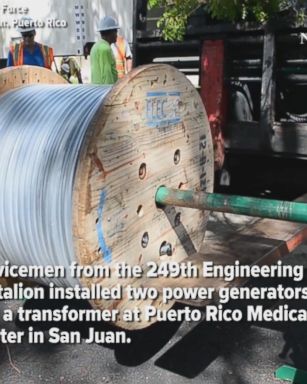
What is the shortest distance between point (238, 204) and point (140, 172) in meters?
0.47

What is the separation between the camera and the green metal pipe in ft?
7.84

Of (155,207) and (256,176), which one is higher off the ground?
(155,207)

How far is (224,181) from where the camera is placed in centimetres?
484

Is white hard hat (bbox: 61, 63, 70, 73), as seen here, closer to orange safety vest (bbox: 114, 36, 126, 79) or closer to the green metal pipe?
orange safety vest (bbox: 114, 36, 126, 79)

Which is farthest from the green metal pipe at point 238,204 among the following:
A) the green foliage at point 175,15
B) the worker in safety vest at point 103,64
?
the worker in safety vest at point 103,64

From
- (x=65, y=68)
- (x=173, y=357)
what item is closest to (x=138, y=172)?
(x=173, y=357)

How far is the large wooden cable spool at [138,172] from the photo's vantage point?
232 cm

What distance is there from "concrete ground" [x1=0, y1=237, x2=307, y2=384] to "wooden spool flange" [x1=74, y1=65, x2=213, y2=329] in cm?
58

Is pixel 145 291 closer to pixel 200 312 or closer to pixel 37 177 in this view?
pixel 37 177

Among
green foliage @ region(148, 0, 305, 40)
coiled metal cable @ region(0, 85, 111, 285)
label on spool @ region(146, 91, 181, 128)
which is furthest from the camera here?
green foliage @ region(148, 0, 305, 40)

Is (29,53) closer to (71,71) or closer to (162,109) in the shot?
(71,71)

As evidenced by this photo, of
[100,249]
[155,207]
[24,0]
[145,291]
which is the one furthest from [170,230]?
[24,0]

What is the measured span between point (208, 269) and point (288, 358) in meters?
0.87

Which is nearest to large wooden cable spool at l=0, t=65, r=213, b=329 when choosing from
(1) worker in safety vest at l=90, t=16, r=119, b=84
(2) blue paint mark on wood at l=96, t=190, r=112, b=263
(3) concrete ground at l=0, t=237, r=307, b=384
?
(2) blue paint mark on wood at l=96, t=190, r=112, b=263
